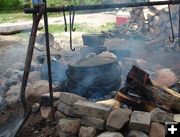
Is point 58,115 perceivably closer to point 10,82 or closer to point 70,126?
point 70,126

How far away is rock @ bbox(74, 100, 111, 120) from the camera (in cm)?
395

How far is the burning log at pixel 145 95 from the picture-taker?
419 cm

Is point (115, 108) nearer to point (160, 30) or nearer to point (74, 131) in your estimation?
point (74, 131)

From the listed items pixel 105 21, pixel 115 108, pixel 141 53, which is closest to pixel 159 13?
pixel 141 53

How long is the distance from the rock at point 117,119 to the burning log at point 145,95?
1.32 ft

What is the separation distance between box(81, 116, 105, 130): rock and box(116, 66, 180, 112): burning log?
1.78 feet

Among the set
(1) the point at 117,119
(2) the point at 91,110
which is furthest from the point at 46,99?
(1) the point at 117,119

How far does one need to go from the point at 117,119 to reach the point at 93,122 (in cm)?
31

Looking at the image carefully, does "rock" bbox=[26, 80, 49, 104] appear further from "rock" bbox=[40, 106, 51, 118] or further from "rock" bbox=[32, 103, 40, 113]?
"rock" bbox=[40, 106, 51, 118]

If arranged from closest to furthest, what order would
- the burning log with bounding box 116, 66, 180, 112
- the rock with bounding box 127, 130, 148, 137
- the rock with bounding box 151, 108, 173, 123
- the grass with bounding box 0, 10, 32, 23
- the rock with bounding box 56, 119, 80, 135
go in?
the rock with bounding box 127, 130, 148, 137
the rock with bounding box 151, 108, 173, 123
the rock with bounding box 56, 119, 80, 135
the burning log with bounding box 116, 66, 180, 112
the grass with bounding box 0, 10, 32, 23

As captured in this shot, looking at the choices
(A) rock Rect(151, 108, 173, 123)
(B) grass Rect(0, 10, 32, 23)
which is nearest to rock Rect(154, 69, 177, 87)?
(A) rock Rect(151, 108, 173, 123)

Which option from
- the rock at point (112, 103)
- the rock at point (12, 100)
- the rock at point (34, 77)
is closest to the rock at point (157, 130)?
the rock at point (112, 103)

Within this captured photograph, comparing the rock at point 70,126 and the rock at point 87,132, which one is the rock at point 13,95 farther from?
the rock at point 87,132

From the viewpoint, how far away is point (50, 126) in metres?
4.40
